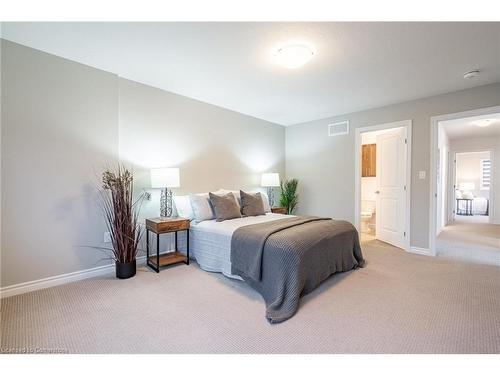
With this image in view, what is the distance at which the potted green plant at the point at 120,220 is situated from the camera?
2590 mm

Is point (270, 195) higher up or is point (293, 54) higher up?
point (293, 54)

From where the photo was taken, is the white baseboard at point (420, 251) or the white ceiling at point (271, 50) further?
the white baseboard at point (420, 251)

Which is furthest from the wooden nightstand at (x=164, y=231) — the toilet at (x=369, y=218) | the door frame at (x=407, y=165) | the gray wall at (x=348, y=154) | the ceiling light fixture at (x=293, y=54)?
the toilet at (x=369, y=218)

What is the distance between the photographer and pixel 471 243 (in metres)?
4.24

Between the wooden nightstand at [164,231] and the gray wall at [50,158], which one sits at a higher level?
the gray wall at [50,158]

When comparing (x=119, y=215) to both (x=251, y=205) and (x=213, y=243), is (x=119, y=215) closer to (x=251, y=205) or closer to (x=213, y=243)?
(x=213, y=243)

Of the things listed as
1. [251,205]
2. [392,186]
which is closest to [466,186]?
[392,186]

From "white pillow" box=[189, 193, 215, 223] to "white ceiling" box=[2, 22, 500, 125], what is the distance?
157cm

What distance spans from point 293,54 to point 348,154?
274 cm

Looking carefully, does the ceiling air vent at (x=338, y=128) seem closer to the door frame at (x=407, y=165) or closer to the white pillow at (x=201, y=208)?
the door frame at (x=407, y=165)

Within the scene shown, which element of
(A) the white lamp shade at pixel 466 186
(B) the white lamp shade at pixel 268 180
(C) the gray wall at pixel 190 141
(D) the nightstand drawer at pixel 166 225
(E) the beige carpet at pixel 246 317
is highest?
(C) the gray wall at pixel 190 141

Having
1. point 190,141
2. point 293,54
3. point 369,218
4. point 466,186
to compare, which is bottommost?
point 369,218

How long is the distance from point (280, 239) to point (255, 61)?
75.0 inches

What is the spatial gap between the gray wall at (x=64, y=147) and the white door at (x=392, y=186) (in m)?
3.63
